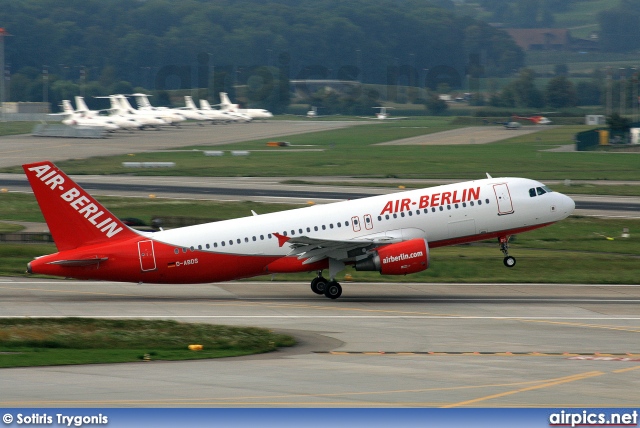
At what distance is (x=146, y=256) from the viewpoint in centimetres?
4469

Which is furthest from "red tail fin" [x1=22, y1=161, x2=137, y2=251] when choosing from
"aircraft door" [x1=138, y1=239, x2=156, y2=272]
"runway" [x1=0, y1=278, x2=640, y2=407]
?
"runway" [x1=0, y1=278, x2=640, y2=407]

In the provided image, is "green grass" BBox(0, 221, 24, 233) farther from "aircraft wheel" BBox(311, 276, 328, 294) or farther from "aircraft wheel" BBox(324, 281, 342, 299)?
"aircraft wheel" BBox(324, 281, 342, 299)

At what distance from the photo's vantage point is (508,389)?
84.6ft

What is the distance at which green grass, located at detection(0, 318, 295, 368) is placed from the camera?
3041cm

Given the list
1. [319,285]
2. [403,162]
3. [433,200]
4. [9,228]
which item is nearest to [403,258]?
[433,200]

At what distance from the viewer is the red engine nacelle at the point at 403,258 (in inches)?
1748

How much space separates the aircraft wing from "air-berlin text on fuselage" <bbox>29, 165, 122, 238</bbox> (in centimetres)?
779

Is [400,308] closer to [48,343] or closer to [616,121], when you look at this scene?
[48,343]

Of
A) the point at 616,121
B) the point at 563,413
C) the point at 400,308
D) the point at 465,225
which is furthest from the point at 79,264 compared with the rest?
the point at 616,121

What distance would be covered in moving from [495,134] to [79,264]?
129326 millimetres

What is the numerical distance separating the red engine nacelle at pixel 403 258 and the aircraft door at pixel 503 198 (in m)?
5.00

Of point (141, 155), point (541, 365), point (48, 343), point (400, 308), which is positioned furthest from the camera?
point (141, 155)

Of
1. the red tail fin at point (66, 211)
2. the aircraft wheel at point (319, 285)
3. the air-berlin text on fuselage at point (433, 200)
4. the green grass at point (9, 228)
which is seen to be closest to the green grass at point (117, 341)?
the red tail fin at point (66, 211)

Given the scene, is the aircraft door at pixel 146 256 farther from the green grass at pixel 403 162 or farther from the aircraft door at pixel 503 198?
the green grass at pixel 403 162
